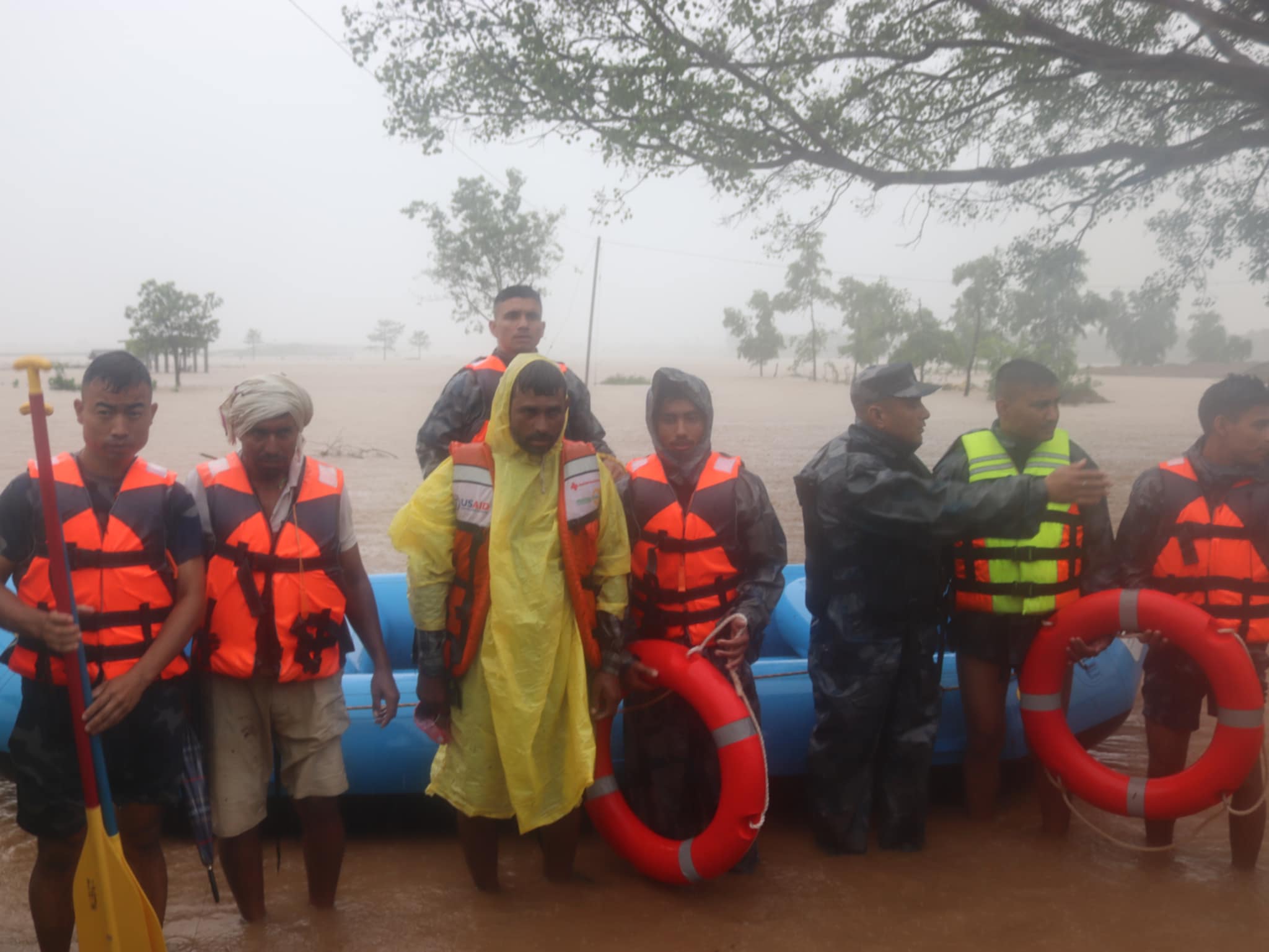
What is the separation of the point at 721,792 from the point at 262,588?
147 cm

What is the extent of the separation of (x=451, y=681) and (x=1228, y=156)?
8451mm

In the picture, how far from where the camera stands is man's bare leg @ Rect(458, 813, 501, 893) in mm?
2846

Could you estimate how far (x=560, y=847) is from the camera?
118 inches

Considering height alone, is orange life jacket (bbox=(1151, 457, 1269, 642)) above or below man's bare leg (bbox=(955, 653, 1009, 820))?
above

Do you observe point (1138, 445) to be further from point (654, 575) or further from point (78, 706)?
point (78, 706)

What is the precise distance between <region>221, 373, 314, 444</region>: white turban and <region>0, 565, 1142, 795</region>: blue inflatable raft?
91 cm

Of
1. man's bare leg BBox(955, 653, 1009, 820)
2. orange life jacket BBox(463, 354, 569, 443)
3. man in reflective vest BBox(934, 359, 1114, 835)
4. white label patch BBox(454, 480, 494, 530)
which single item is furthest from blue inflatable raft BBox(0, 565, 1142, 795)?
orange life jacket BBox(463, 354, 569, 443)

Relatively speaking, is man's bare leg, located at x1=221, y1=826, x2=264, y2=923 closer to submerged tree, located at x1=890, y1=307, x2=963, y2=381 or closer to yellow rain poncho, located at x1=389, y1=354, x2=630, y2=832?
yellow rain poncho, located at x1=389, y1=354, x2=630, y2=832

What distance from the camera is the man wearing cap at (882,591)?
292 cm

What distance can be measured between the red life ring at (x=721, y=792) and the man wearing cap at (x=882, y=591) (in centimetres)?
49

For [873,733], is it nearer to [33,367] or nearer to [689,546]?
[689,546]

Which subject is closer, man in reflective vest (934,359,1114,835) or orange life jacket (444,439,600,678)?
orange life jacket (444,439,600,678)

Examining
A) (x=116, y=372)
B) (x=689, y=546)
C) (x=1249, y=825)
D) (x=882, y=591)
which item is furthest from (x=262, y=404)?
(x=1249, y=825)

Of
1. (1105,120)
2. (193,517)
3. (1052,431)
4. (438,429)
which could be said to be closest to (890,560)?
(1052,431)
